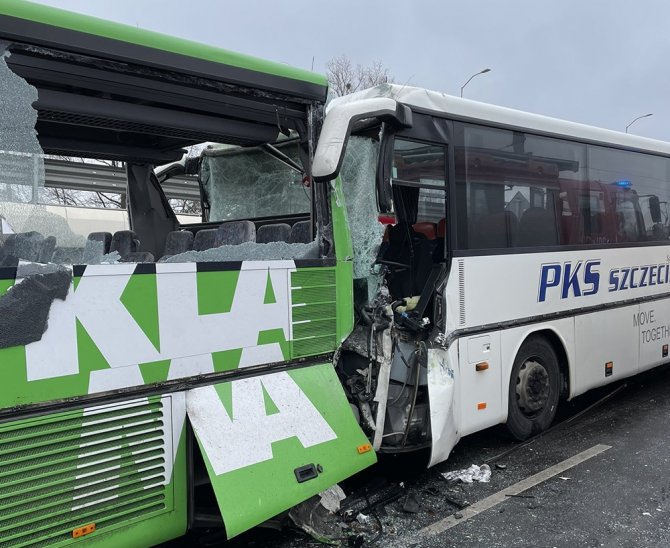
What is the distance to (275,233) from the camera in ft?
13.6

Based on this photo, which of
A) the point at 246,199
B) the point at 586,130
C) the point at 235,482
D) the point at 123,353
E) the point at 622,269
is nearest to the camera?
the point at 123,353

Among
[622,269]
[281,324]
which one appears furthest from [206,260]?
[622,269]

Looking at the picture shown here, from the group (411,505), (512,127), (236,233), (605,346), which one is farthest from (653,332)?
(236,233)

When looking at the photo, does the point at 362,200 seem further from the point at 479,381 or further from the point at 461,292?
the point at 479,381

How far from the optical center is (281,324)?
3633mm

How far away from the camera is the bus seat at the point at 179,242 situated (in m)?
4.76

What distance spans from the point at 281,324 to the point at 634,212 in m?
4.83

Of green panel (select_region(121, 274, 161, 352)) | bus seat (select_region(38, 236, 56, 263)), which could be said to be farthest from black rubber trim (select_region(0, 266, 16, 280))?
green panel (select_region(121, 274, 161, 352))

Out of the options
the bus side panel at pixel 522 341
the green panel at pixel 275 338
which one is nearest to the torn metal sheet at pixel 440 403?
the bus side panel at pixel 522 341

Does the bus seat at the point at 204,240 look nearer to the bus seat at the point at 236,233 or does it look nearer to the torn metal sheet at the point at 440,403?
the bus seat at the point at 236,233

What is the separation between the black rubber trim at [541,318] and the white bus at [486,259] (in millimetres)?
17

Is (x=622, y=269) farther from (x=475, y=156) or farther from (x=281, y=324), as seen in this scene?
(x=281, y=324)

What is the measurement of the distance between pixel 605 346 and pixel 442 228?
267 centimetres

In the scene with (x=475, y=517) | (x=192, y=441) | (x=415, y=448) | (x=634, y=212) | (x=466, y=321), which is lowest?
(x=475, y=517)
